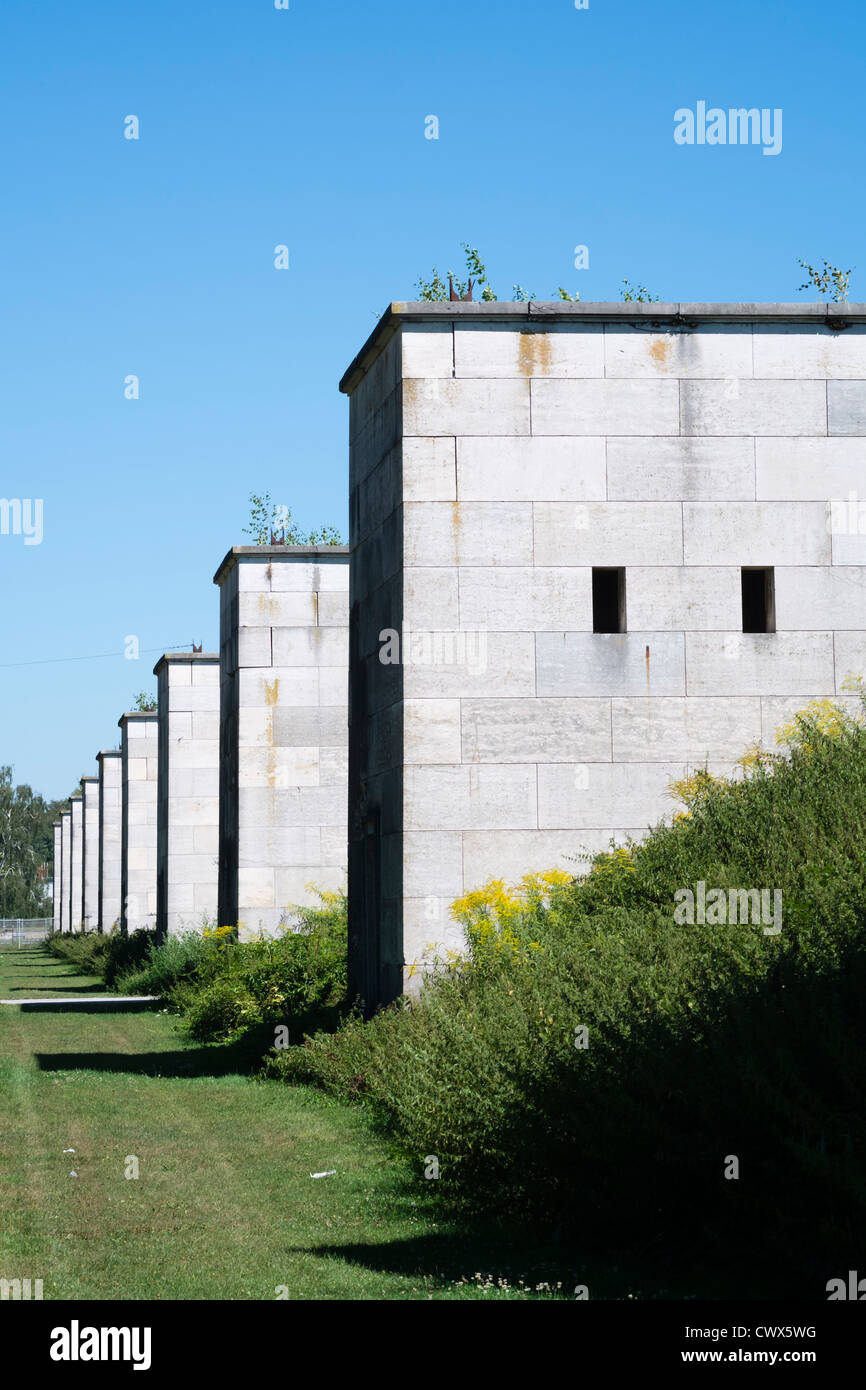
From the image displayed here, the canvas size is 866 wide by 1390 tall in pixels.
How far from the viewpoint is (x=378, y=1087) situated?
1352 cm

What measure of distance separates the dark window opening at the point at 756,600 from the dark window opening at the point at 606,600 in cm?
131

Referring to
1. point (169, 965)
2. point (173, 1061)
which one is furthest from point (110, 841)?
point (173, 1061)

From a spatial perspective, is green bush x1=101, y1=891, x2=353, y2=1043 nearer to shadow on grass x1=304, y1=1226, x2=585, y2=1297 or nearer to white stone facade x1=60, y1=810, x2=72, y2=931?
shadow on grass x1=304, y1=1226, x2=585, y2=1297

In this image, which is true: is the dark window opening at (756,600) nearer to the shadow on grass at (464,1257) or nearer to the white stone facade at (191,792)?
the shadow on grass at (464,1257)

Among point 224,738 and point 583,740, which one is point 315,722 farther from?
point 583,740

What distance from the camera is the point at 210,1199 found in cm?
1071

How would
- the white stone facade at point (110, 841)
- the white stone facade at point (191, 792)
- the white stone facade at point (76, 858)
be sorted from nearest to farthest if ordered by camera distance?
the white stone facade at point (191, 792)
the white stone facade at point (110, 841)
the white stone facade at point (76, 858)

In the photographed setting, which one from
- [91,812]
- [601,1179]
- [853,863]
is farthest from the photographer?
[91,812]

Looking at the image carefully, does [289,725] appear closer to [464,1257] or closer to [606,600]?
[606,600]

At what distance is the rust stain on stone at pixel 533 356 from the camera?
1634 cm

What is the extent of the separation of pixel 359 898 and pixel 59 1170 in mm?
6706

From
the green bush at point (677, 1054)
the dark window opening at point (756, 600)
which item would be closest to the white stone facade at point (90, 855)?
the dark window opening at point (756, 600)

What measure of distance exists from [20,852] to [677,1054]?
→ 131 m

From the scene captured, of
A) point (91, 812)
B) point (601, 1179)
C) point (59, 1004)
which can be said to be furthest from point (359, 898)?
point (91, 812)
